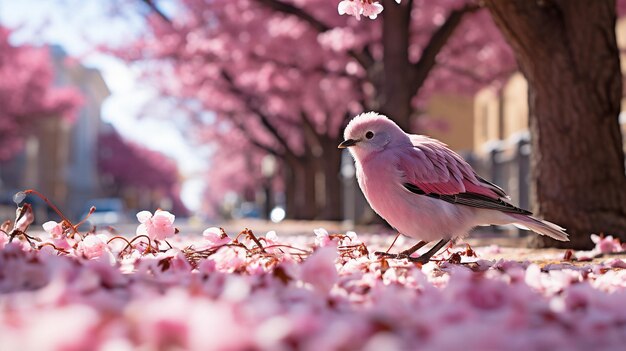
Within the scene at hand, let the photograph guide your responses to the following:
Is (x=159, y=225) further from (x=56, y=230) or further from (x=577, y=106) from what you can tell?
(x=577, y=106)

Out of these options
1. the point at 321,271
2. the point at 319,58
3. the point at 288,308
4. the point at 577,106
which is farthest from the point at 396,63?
the point at 288,308

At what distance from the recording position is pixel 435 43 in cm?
1113

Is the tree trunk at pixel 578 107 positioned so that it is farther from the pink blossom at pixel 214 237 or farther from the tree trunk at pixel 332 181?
the tree trunk at pixel 332 181

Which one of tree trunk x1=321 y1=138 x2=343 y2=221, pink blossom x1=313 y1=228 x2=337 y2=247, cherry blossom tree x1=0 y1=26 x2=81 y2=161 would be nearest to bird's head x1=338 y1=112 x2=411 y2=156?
pink blossom x1=313 y1=228 x2=337 y2=247

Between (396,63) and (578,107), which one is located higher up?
(396,63)

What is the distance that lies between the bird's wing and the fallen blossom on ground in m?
0.58

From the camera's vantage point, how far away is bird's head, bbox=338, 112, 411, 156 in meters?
4.10

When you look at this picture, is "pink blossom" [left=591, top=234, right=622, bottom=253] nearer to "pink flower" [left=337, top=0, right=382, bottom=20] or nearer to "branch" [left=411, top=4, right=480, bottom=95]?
"pink flower" [left=337, top=0, right=382, bottom=20]

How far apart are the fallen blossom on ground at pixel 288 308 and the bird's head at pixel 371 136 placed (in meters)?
0.80

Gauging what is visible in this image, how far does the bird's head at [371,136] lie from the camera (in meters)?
4.10

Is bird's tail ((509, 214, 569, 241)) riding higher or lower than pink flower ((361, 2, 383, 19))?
lower

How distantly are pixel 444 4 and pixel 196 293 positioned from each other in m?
12.5

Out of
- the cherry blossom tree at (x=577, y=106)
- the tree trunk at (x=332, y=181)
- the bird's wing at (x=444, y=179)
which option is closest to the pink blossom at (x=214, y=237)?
the bird's wing at (x=444, y=179)

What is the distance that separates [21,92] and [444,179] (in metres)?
27.2
